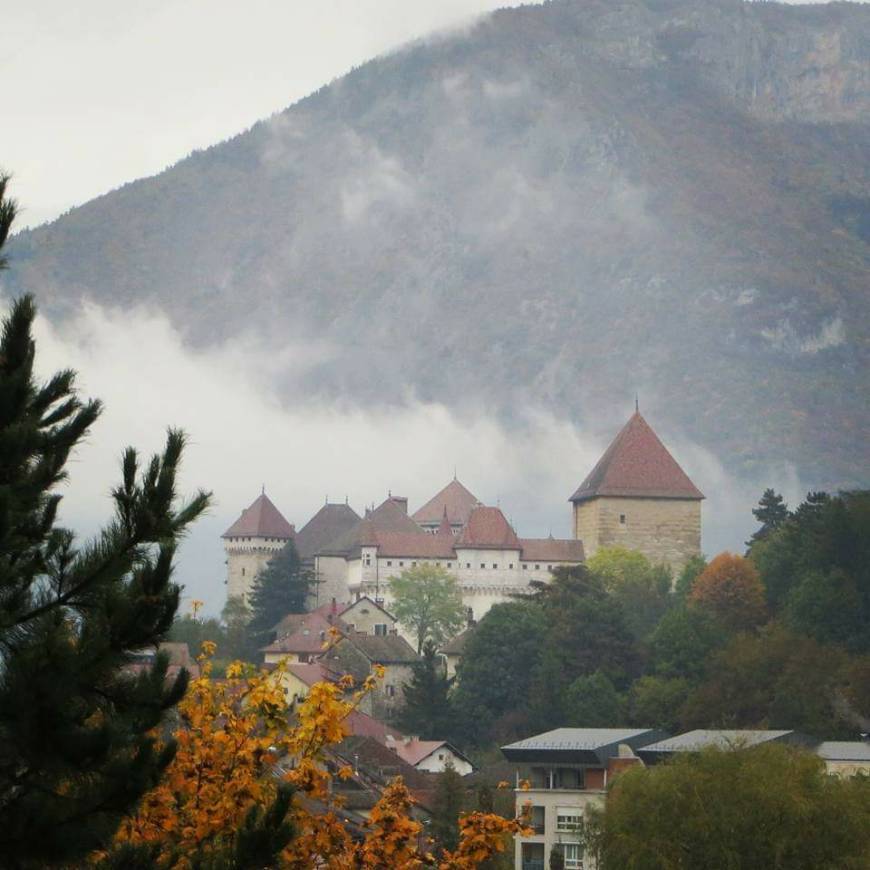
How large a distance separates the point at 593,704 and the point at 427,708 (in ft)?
26.8

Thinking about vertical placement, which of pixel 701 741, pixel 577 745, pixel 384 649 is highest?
pixel 384 649

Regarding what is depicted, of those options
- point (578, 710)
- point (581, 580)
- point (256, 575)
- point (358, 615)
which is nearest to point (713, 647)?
point (578, 710)

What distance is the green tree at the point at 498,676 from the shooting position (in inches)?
3583

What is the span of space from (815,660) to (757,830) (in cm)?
3914

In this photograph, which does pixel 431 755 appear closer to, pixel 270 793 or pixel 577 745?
pixel 577 745

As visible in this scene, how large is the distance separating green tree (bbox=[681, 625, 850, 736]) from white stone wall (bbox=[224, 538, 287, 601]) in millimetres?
71193

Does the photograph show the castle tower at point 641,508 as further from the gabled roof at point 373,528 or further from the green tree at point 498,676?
the green tree at point 498,676

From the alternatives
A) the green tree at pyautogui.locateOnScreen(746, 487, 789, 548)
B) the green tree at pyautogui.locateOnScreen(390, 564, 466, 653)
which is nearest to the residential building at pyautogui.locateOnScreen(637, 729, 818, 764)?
the green tree at pyautogui.locateOnScreen(746, 487, 789, 548)

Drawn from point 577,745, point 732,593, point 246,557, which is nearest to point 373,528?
point 246,557

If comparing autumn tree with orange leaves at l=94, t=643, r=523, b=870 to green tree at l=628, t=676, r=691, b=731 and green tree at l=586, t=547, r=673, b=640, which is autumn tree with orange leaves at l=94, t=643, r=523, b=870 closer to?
green tree at l=628, t=676, r=691, b=731

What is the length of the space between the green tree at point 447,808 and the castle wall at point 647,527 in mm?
78276

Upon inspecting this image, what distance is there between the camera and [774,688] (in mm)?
75875

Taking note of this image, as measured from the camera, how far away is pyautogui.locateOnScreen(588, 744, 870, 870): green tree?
37.9 m

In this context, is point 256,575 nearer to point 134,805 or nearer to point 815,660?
point 815,660
